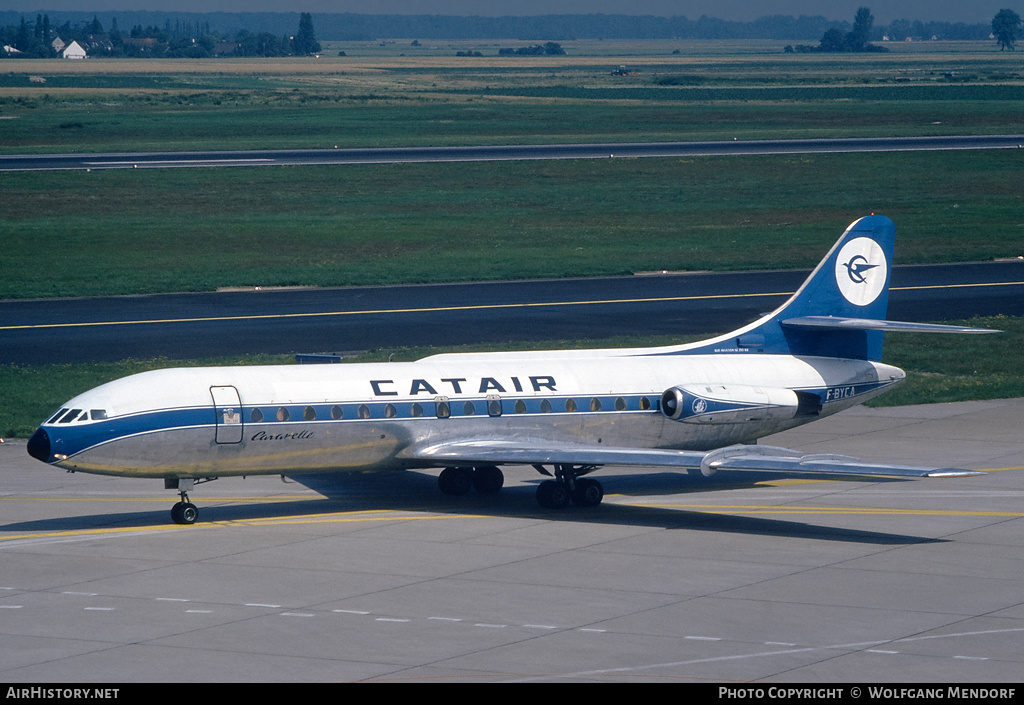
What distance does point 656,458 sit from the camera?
99.1 ft

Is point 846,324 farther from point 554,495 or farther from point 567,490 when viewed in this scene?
point 554,495

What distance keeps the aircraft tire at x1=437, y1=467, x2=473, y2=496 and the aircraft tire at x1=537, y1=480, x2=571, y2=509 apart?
89.4 inches

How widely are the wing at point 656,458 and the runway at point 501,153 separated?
8681 centimetres

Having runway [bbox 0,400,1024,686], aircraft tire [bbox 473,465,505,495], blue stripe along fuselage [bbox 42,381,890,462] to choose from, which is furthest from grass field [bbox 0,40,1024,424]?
aircraft tire [bbox 473,465,505,495]

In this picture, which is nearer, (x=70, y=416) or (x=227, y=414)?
(x=70, y=416)

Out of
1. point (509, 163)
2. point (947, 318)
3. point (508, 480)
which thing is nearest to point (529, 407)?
point (508, 480)

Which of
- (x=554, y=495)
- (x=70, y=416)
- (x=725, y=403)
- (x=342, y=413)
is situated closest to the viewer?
(x=70, y=416)

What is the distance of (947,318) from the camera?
59.2 m

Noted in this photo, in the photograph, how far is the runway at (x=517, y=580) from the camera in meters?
20.6

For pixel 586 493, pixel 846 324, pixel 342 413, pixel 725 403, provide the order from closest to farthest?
pixel 342 413 < pixel 586 493 < pixel 725 403 < pixel 846 324

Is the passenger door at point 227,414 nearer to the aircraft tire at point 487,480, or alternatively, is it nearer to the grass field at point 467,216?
the aircraft tire at point 487,480

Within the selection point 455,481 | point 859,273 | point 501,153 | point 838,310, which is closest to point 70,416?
point 455,481

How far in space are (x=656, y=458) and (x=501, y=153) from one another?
95474mm

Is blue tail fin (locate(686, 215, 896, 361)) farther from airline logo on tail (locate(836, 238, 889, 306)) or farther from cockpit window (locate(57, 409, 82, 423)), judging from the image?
cockpit window (locate(57, 409, 82, 423))
